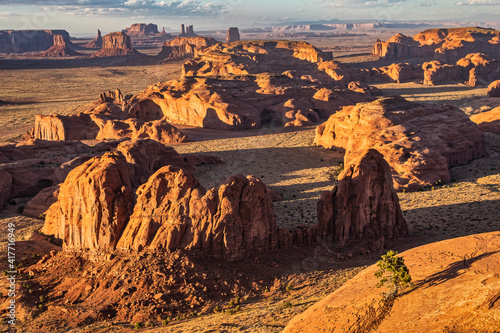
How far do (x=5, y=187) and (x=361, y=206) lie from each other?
33.8 meters

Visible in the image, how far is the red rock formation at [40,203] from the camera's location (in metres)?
41.7

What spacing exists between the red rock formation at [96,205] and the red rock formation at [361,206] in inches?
496

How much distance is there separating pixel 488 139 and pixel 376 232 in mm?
34901

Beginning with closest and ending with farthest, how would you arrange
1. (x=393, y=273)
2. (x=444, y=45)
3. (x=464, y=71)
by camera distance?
(x=393, y=273)
(x=464, y=71)
(x=444, y=45)

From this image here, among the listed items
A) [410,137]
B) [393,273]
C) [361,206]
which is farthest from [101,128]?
[393,273]

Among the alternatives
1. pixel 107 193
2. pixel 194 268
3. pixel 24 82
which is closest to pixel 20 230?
pixel 107 193

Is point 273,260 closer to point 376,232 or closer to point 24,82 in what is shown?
point 376,232

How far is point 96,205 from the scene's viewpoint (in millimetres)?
28156

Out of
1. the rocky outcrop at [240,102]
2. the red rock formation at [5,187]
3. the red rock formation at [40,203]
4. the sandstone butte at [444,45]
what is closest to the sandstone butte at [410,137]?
the rocky outcrop at [240,102]

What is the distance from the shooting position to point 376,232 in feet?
105

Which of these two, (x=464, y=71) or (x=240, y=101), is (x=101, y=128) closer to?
(x=240, y=101)

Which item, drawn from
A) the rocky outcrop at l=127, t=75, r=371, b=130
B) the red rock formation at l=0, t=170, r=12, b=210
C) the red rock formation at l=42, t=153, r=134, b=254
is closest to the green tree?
the red rock formation at l=42, t=153, r=134, b=254

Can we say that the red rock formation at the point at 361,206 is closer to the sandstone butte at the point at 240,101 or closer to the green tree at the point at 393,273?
the green tree at the point at 393,273

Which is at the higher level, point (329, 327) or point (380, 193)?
point (380, 193)
